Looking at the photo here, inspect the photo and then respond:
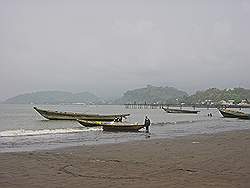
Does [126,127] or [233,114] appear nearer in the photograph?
[126,127]

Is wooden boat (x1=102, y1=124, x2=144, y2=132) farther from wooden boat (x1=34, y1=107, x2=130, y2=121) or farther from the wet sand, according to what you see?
the wet sand

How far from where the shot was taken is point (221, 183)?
31.0 ft

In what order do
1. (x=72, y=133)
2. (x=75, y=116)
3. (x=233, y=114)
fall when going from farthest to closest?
(x=233, y=114), (x=75, y=116), (x=72, y=133)

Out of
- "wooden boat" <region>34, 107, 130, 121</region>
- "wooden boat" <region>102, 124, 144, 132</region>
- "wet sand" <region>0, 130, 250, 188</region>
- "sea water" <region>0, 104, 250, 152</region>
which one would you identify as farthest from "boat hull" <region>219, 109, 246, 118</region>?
"wet sand" <region>0, 130, 250, 188</region>

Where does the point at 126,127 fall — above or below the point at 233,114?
below

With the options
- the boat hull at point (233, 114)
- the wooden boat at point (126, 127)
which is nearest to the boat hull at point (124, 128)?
the wooden boat at point (126, 127)

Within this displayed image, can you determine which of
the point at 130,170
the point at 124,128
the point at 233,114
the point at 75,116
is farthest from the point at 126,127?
the point at 233,114

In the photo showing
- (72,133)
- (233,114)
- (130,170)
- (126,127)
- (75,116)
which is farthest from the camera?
(233,114)

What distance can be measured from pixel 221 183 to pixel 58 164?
6.48m

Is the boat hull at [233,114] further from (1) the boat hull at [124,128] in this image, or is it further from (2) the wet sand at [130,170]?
(2) the wet sand at [130,170]

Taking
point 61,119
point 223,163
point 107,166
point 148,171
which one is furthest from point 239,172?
point 61,119

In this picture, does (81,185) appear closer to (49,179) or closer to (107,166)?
(49,179)

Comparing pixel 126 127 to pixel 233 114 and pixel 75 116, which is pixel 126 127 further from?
pixel 233 114

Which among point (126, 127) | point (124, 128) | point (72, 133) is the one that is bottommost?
point (72, 133)
